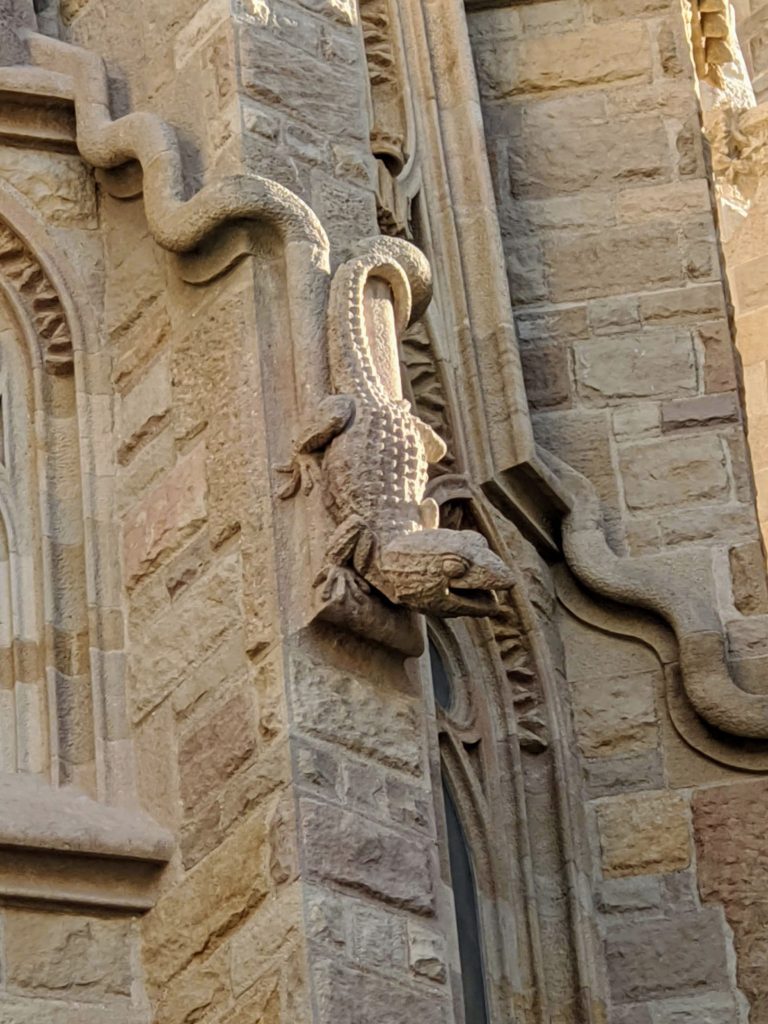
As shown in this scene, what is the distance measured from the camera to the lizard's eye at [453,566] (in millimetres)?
7895

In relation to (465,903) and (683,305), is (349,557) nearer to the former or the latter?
(465,903)

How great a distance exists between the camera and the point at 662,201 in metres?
10.3

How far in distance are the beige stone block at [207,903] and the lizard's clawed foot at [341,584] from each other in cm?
53

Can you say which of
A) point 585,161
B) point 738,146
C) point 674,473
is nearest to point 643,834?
point 674,473

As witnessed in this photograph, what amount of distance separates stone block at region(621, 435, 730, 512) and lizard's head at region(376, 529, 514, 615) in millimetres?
1907

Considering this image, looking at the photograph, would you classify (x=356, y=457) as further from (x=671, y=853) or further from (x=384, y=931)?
(x=671, y=853)

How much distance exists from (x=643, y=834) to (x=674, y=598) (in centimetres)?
70

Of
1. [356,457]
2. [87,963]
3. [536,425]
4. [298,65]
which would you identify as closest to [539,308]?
[536,425]

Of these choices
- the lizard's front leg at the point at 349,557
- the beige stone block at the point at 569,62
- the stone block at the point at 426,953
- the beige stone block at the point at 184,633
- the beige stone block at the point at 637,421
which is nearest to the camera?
the stone block at the point at 426,953

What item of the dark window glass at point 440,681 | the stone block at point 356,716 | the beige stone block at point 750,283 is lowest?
the stone block at point 356,716

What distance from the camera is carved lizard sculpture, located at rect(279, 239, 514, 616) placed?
793 centimetres

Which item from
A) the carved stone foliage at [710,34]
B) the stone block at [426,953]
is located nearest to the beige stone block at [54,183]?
the stone block at [426,953]

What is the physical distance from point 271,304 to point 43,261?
83 cm

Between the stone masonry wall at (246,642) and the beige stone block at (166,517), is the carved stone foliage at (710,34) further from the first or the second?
the beige stone block at (166,517)
